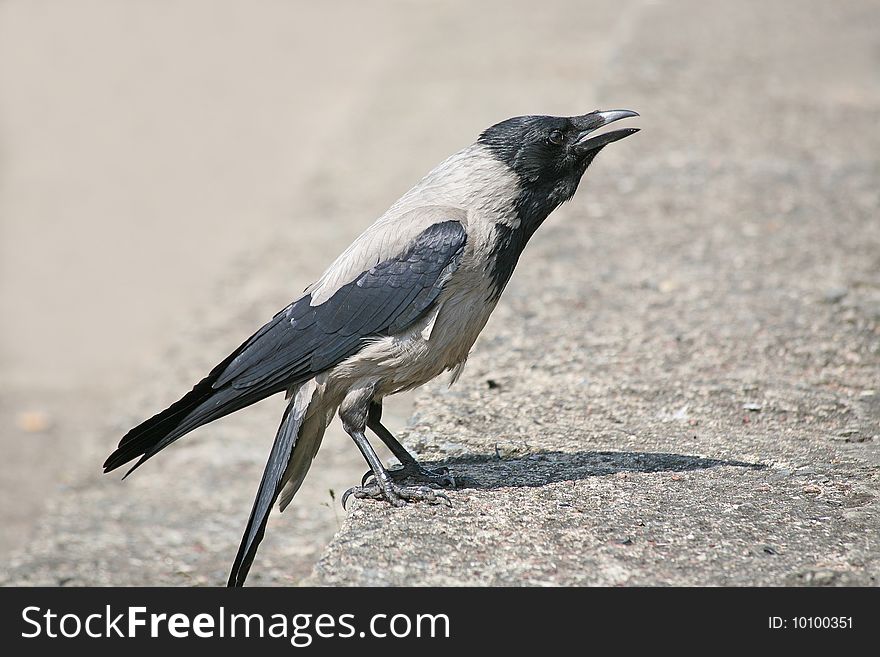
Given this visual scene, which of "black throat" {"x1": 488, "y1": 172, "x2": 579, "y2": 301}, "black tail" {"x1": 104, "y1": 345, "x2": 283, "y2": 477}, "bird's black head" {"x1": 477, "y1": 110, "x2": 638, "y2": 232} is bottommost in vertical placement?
"black tail" {"x1": 104, "y1": 345, "x2": 283, "y2": 477}

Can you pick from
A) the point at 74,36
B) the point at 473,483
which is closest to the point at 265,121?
the point at 74,36

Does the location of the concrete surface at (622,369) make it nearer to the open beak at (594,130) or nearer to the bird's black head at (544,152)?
the bird's black head at (544,152)

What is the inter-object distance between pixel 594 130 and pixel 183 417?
1972mm

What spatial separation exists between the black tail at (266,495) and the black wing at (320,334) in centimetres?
17

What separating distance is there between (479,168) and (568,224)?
3.81 meters

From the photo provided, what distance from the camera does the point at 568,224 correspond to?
828 cm

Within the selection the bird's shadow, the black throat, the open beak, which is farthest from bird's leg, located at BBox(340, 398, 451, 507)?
the open beak

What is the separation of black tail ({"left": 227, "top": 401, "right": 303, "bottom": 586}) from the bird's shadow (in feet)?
2.15

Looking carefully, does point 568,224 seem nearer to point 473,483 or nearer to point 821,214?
point 821,214

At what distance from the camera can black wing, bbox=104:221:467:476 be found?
4266 mm

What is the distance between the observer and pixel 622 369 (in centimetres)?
600
